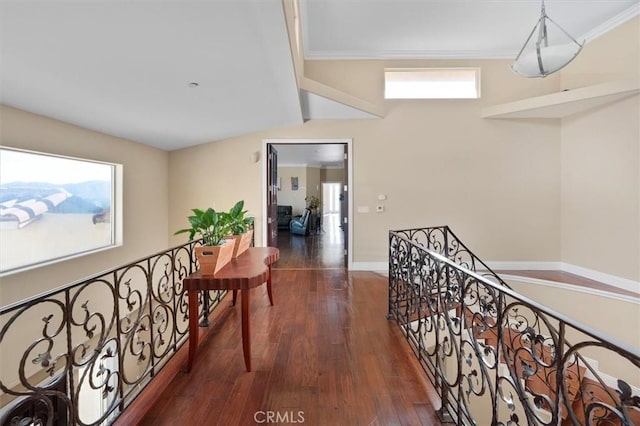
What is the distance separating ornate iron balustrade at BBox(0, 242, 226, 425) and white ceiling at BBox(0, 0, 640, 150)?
5.40ft

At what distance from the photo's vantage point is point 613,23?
4.25 metres

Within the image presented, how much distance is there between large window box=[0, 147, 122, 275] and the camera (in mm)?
2816

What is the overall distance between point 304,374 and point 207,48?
8.88 ft

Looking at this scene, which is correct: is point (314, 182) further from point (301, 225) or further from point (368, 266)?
point (368, 266)

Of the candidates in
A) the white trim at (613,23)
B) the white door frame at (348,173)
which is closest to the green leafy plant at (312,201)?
the white door frame at (348,173)

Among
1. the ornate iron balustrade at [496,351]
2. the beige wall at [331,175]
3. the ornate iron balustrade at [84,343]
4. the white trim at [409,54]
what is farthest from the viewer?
the beige wall at [331,175]

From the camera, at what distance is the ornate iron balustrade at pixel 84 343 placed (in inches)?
46.9

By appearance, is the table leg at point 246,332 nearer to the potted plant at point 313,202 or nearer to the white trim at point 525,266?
the white trim at point 525,266

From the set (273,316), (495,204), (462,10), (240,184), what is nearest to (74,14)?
(273,316)

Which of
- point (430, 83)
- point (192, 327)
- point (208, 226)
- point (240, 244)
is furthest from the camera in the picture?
point (430, 83)

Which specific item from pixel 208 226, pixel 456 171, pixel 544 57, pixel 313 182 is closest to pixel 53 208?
pixel 208 226

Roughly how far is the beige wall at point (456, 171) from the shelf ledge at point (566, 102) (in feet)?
0.96

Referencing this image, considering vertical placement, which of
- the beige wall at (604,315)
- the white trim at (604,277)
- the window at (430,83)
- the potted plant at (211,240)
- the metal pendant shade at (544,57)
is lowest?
the beige wall at (604,315)

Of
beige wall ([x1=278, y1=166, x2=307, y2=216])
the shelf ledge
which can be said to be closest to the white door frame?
the shelf ledge
